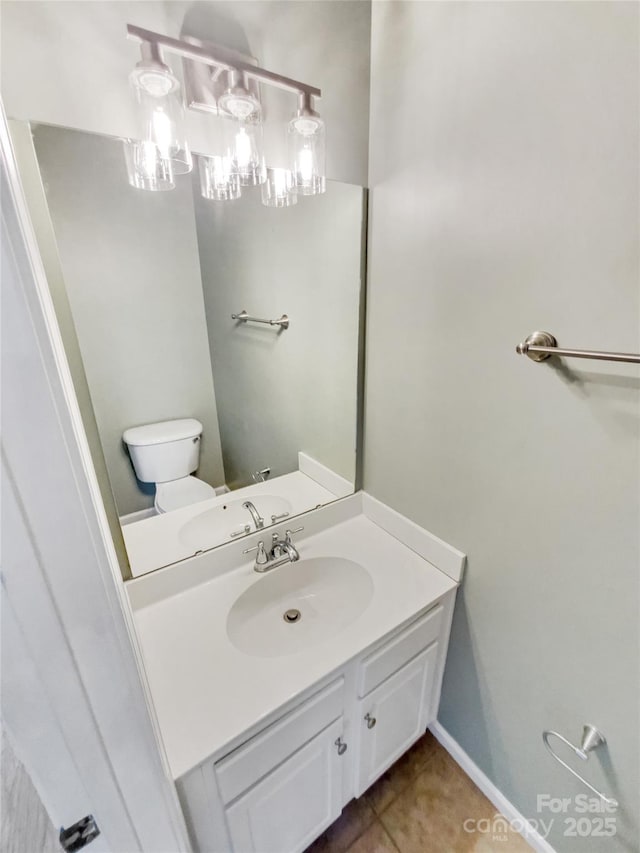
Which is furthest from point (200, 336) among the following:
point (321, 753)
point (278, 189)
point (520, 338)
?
point (321, 753)

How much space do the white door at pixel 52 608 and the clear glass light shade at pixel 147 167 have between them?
605 millimetres

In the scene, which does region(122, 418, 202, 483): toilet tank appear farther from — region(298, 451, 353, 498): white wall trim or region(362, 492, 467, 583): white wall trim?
region(362, 492, 467, 583): white wall trim

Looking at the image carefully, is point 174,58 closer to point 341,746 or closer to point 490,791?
point 341,746

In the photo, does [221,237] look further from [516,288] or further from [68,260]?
[516,288]

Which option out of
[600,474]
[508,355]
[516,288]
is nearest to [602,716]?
[600,474]

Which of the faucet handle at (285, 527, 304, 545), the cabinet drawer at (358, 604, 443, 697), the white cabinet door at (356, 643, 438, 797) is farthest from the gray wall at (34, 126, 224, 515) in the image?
the white cabinet door at (356, 643, 438, 797)

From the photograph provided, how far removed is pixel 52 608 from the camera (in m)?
0.34

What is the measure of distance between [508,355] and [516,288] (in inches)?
6.1

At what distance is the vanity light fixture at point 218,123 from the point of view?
81 centimetres

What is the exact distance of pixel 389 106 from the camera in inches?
41.9

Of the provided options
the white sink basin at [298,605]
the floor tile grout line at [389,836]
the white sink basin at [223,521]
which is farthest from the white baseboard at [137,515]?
the floor tile grout line at [389,836]

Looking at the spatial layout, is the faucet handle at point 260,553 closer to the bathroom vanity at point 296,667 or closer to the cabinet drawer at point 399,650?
the bathroom vanity at point 296,667

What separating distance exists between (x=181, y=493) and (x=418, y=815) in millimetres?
1353

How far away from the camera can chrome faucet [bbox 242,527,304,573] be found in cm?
123
